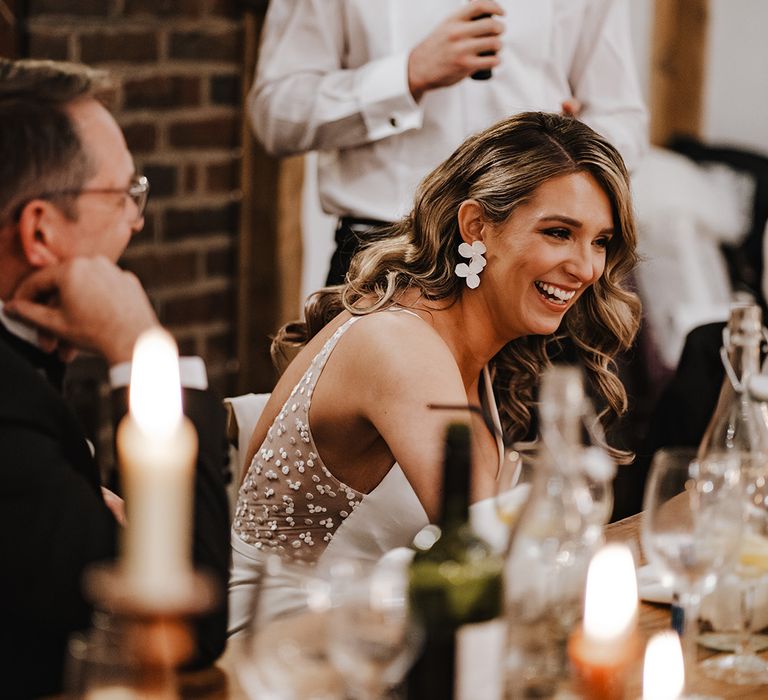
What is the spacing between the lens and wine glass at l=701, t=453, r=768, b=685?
125 cm

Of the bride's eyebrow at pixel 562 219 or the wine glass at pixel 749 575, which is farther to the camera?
the bride's eyebrow at pixel 562 219

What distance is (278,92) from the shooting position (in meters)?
2.70

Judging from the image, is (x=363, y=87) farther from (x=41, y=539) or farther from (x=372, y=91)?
(x=41, y=539)

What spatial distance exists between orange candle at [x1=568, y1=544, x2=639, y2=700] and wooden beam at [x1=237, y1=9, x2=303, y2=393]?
2.64m

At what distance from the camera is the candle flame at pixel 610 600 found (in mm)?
954

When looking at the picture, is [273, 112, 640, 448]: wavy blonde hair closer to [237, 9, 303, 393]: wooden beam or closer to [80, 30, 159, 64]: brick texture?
[80, 30, 159, 64]: brick texture

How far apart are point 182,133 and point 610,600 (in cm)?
253

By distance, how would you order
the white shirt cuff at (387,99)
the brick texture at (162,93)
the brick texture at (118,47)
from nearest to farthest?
1. the white shirt cuff at (387,99)
2. the brick texture at (118,47)
3. the brick texture at (162,93)

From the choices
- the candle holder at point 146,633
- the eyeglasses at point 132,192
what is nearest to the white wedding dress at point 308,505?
the eyeglasses at point 132,192

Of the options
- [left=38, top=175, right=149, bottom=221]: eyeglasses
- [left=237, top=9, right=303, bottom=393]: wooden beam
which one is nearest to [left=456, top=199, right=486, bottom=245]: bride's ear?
[left=38, top=175, right=149, bottom=221]: eyeglasses

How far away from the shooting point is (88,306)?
133 centimetres

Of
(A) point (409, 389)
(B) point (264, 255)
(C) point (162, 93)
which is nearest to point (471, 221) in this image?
(A) point (409, 389)

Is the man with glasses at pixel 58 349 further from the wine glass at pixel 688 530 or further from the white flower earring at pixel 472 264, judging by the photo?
the white flower earring at pixel 472 264

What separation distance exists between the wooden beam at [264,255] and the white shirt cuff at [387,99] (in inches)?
37.7
